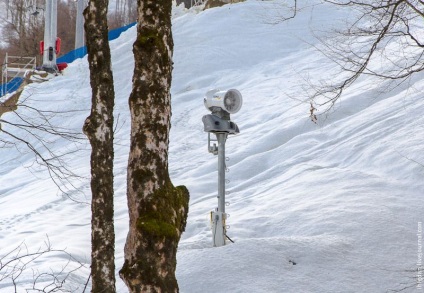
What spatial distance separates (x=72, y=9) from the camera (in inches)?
2199

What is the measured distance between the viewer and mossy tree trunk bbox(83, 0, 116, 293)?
6855mm

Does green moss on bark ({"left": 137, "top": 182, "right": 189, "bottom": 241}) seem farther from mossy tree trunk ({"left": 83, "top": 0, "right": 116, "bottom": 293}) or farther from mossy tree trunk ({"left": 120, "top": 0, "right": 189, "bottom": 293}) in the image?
mossy tree trunk ({"left": 83, "top": 0, "right": 116, "bottom": 293})

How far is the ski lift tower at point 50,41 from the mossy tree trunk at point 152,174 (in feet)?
73.8

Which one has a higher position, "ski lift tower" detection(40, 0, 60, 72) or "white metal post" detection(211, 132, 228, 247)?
"ski lift tower" detection(40, 0, 60, 72)

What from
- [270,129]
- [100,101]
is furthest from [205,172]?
[100,101]

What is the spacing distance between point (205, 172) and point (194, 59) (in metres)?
9.01

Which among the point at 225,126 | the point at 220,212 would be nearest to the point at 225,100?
the point at 225,126

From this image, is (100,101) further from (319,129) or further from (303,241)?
(319,129)

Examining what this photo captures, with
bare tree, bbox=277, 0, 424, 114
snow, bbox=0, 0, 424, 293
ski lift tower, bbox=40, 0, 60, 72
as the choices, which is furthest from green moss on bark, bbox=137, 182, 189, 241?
ski lift tower, bbox=40, 0, 60, 72

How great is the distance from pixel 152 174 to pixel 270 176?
9.62 meters

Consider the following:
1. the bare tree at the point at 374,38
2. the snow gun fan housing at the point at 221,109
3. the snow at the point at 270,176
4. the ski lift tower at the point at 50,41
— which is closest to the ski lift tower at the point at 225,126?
the snow gun fan housing at the point at 221,109

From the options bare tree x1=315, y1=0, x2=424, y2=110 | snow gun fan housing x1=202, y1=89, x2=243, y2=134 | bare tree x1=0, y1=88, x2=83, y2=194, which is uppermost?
bare tree x1=315, y1=0, x2=424, y2=110

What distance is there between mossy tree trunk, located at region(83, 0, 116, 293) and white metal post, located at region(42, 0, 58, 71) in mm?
20956

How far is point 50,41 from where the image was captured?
94.2ft
